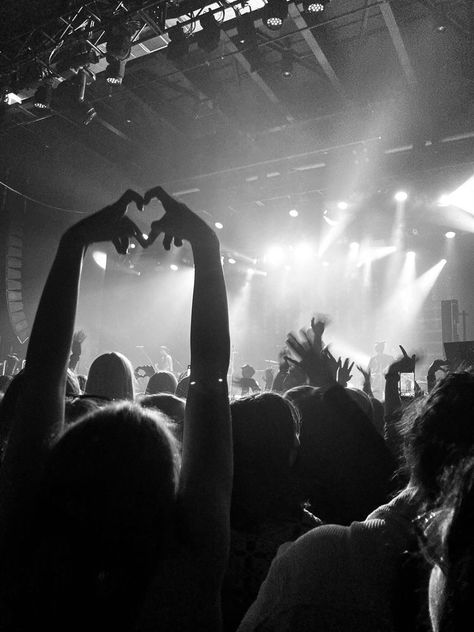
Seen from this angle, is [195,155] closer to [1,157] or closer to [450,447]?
[1,157]

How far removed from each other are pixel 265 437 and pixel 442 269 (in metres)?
15.8

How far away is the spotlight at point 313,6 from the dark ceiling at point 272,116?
0.40 meters

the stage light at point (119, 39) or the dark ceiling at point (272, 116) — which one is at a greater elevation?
the dark ceiling at point (272, 116)

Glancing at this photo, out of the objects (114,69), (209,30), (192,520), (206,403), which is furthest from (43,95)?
(192,520)

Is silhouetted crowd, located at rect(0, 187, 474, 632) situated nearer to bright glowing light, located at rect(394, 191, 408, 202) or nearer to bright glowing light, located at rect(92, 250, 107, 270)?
bright glowing light, located at rect(394, 191, 408, 202)

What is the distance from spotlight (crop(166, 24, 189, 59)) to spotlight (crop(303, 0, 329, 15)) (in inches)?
69.7

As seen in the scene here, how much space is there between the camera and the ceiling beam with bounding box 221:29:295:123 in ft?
24.7

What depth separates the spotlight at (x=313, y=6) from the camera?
574 centimetres

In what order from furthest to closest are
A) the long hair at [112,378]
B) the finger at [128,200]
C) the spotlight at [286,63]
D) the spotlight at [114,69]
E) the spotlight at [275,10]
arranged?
the spotlight at [286,63] → the spotlight at [114,69] → the spotlight at [275,10] → the long hair at [112,378] → the finger at [128,200]

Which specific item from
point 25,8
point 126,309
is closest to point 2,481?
point 25,8

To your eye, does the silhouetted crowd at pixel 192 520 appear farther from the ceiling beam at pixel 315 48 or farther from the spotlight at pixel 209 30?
the ceiling beam at pixel 315 48

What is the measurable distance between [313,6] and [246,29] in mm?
1061

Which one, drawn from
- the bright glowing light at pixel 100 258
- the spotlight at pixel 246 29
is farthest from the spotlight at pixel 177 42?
the bright glowing light at pixel 100 258

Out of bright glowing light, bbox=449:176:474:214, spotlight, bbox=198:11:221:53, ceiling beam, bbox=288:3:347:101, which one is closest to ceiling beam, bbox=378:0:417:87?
ceiling beam, bbox=288:3:347:101
